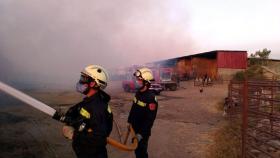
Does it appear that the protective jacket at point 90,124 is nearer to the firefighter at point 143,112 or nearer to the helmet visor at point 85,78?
the helmet visor at point 85,78

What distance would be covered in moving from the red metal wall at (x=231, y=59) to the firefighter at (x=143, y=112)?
125 ft

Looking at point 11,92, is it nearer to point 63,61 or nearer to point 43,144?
point 43,144

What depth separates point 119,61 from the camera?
149ft

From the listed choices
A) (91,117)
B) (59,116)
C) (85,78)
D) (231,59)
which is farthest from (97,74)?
(231,59)

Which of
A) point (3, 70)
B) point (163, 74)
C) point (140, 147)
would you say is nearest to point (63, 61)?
point (3, 70)

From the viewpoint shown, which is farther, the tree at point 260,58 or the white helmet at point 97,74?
the tree at point 260,58

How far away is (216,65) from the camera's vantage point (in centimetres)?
4294

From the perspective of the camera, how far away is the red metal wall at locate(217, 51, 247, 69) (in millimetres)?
42344

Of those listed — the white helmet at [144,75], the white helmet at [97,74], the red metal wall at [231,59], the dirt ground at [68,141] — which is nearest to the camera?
the white helmet at [97,74]

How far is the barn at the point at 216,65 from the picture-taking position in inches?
1668

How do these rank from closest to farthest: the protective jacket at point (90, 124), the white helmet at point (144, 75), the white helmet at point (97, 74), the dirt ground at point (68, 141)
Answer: the protective jacket at point (90, 124)
the white helmet at point (97, 74)
the white helmet at point (144, 75)
the dirt ground at point (68, 141)

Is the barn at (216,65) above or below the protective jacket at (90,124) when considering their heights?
above

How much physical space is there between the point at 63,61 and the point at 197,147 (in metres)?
32.2

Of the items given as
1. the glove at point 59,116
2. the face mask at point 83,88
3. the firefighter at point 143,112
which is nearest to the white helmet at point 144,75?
the firefighter at point 143,112
